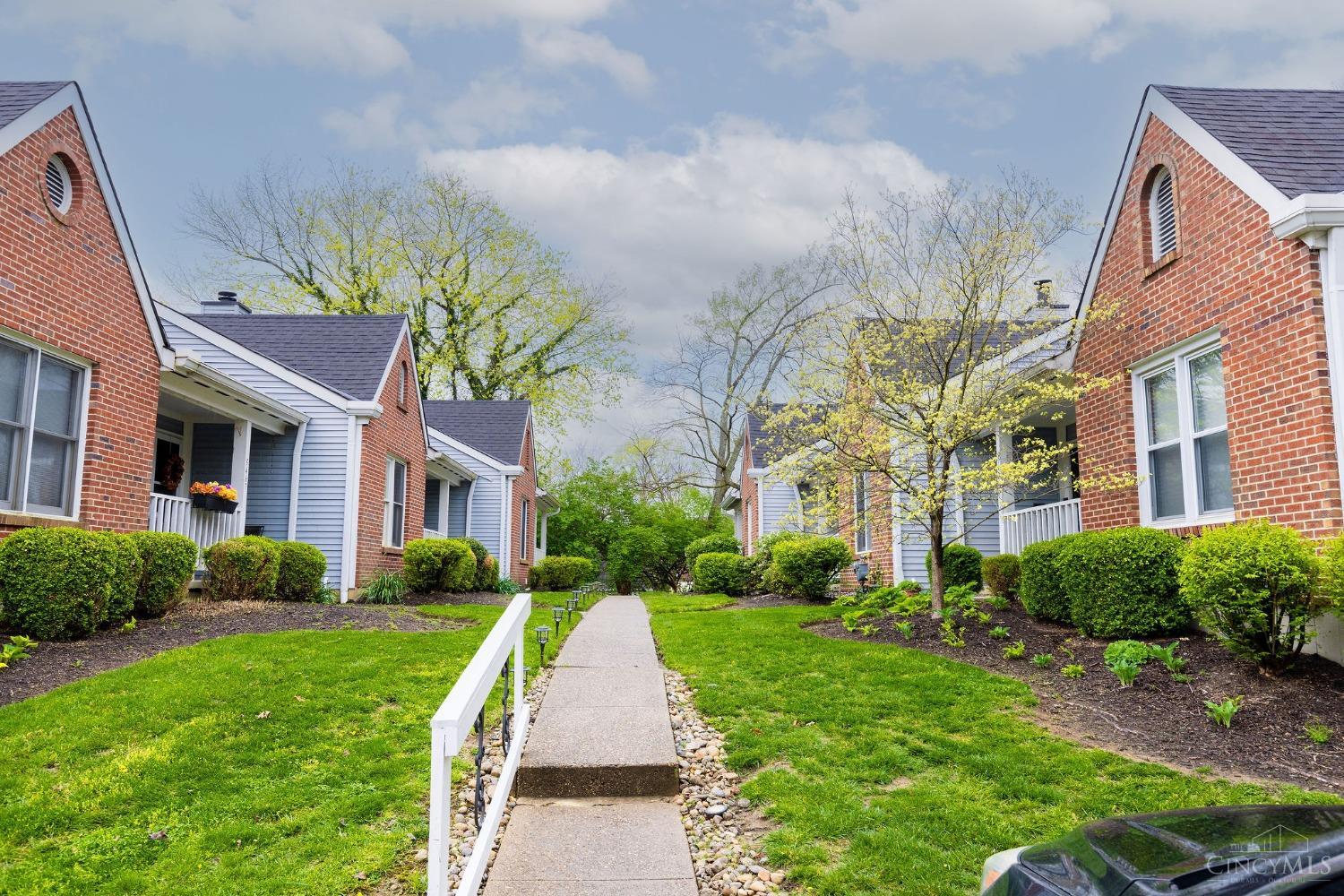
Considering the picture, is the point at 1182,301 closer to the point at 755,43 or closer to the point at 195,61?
the point at 755,43

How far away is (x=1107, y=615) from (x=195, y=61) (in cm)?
1860

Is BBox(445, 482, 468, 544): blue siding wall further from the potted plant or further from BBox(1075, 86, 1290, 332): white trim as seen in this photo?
BBox(1075, 86, 1290, 332): white trim

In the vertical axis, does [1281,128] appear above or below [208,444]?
above

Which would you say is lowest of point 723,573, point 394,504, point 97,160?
point 723,573

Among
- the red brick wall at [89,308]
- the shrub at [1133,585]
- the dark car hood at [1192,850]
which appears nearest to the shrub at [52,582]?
the red brick wall at [89,308]

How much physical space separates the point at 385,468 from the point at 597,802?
11340 mm

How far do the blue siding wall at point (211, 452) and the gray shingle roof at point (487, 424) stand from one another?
9489mm

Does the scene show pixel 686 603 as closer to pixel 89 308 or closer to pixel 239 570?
pixel 239 570

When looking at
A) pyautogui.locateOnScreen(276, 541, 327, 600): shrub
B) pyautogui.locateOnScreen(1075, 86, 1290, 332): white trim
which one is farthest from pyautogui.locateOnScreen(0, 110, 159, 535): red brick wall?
pyautogui.locateOnScreen(1075, 86, 1290, 332): white trim

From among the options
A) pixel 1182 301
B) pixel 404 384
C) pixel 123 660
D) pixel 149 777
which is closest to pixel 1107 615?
pixel 1182 301

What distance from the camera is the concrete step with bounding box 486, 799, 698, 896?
3.54 metres

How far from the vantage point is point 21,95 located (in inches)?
314

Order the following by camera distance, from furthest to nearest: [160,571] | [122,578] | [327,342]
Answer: [327,342]
[160,571]
[122,578]

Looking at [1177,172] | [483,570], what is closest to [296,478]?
[483,570]
